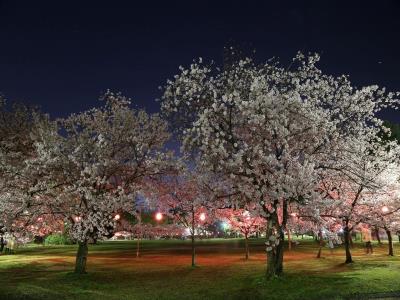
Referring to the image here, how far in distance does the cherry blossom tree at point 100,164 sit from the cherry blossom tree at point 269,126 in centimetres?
680

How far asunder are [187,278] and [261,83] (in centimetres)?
1409

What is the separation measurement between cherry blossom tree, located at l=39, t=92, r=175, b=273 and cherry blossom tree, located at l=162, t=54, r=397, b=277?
6.80 meters

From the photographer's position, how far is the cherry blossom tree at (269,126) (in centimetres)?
2333

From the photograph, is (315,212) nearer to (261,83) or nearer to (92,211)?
(261,83)

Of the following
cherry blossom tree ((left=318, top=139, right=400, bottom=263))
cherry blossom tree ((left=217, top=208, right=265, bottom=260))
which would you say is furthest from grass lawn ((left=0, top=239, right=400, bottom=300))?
cherry blossom tree ((left=217, top=208, right=265, bottom=260))

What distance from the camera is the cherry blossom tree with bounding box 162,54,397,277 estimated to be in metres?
23.3

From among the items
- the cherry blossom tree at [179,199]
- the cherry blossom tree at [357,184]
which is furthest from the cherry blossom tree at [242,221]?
the cherry blossom tree at [357,184]

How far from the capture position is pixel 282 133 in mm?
23359

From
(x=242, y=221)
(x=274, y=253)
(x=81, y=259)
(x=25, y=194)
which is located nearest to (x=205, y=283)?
(x=274, y=253)

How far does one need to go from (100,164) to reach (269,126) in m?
12.7

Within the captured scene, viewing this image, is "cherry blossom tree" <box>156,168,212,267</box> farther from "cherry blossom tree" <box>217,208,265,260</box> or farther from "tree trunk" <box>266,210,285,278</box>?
"tree trunk" <box>266,210,285,278</box>

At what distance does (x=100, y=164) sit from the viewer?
2936 cm

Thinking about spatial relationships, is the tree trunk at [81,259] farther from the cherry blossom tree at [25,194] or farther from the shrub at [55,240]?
the shrub at [55,240]

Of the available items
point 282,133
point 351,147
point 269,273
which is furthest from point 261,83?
point 269,273
